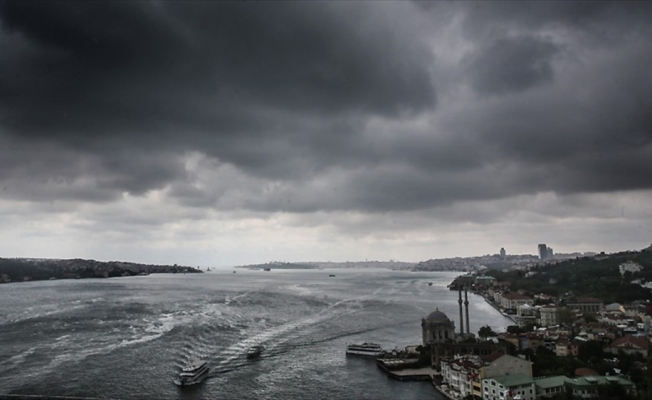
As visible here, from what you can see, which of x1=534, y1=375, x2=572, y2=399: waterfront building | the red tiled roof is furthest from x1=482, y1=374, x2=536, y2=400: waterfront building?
the red tiled roof

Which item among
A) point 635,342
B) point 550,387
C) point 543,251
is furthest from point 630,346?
point 543,251

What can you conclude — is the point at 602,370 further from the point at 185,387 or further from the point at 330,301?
the point at 330,301

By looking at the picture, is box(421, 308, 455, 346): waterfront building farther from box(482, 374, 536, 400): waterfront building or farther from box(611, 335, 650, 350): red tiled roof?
box(482, 374, 536, 400): waterfront building

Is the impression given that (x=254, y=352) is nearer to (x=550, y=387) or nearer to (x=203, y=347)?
(x=203, y=347)

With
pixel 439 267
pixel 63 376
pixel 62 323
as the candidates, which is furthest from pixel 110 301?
pixel 439 267

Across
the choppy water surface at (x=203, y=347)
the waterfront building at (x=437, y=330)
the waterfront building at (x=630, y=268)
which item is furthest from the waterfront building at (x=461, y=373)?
the waterfront building at (x=630, y=268)

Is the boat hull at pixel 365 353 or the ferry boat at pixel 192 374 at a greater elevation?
the ferry boat at pixel 192 374

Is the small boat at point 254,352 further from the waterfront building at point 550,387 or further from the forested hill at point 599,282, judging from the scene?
A: the forested hill at point 599,282
